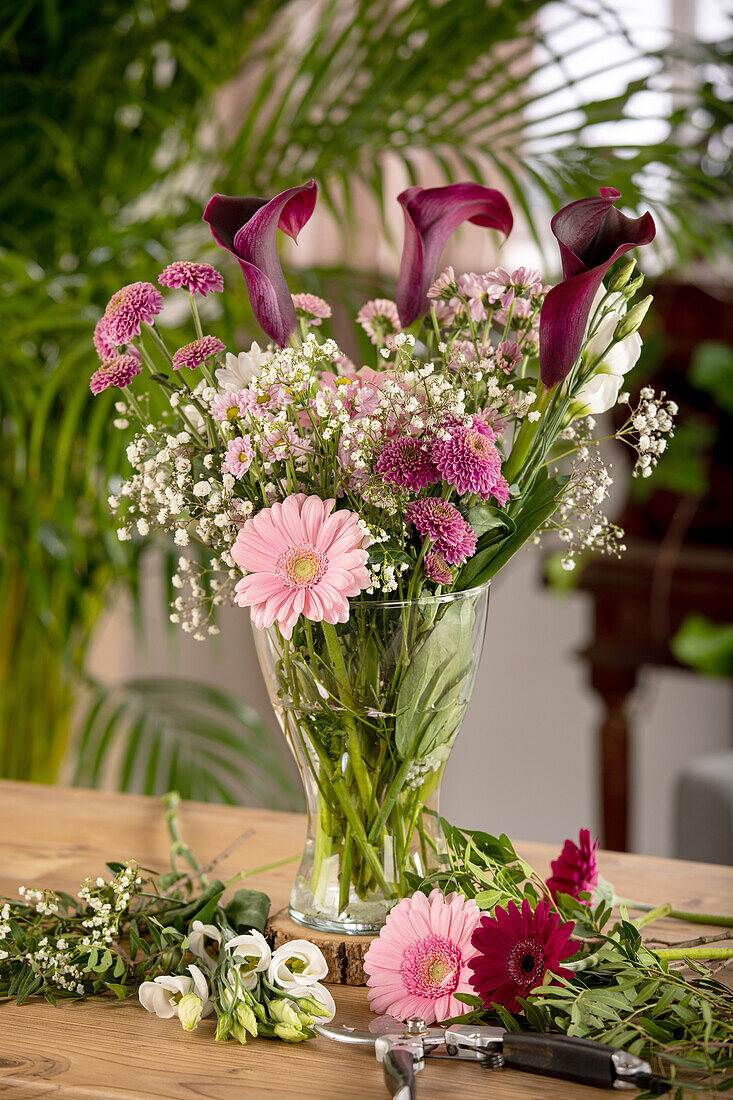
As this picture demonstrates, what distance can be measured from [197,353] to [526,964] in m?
0.37

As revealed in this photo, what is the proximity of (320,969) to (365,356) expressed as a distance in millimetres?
687

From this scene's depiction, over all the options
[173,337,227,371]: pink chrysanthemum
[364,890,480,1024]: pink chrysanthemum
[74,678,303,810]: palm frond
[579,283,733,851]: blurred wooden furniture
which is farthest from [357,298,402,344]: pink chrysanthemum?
[579,283,733,851]: blurred wooden furniture

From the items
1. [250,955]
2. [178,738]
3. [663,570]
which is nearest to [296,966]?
[250,955]

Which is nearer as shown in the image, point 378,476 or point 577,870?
point 378,476

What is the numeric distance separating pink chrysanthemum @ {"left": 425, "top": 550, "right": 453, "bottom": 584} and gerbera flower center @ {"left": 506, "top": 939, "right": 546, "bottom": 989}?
19 cm

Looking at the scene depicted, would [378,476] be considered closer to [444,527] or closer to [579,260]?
[444,527]

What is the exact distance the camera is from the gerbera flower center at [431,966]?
0.56 m

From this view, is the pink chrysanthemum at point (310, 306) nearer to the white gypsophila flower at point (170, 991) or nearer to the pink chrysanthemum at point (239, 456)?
the pink chrysanthemum at point (239, 456)

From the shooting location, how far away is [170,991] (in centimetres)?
59

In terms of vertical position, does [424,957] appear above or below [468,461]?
below

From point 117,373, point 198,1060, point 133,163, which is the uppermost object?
point 133,163

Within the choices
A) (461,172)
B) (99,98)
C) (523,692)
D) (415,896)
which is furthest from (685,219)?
(523,692)

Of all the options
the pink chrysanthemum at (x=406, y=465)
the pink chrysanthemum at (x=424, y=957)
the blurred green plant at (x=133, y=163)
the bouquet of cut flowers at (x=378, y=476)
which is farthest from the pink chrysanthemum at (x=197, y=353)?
the blurred green plant at (x=133, y=163)

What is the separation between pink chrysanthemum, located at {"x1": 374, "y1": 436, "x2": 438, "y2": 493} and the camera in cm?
54
